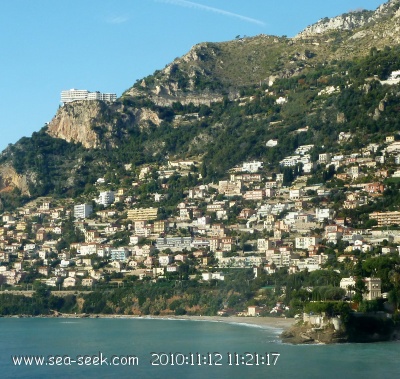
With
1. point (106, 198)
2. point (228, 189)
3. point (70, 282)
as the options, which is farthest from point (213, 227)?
point (106, 198)

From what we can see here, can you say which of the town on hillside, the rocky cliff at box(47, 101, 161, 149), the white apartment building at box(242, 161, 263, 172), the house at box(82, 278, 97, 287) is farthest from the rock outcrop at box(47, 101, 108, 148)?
the house at box(82, 278, 97, 287)

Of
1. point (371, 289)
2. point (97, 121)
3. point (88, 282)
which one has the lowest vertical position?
point (371, 289)

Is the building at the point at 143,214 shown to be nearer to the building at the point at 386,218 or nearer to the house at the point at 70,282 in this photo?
the house at the point at 70,282

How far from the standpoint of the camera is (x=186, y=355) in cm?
4962

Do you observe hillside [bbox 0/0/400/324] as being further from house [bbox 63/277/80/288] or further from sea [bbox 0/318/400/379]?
sea [bbox 0/318/400/379]

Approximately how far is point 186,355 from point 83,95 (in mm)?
73203

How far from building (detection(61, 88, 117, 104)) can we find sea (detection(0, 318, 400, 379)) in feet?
186

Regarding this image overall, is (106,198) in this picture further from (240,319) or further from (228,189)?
(240,319)

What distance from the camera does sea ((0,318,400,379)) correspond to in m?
44.7

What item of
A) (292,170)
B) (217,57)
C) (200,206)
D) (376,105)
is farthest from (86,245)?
(217,57)

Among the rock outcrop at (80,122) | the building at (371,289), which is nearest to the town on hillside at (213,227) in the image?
the rock outcrop at (80,122)

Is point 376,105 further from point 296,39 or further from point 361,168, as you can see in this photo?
point 296,39

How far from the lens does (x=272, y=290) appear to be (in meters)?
70.2

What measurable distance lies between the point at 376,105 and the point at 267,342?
38047 millimetres
